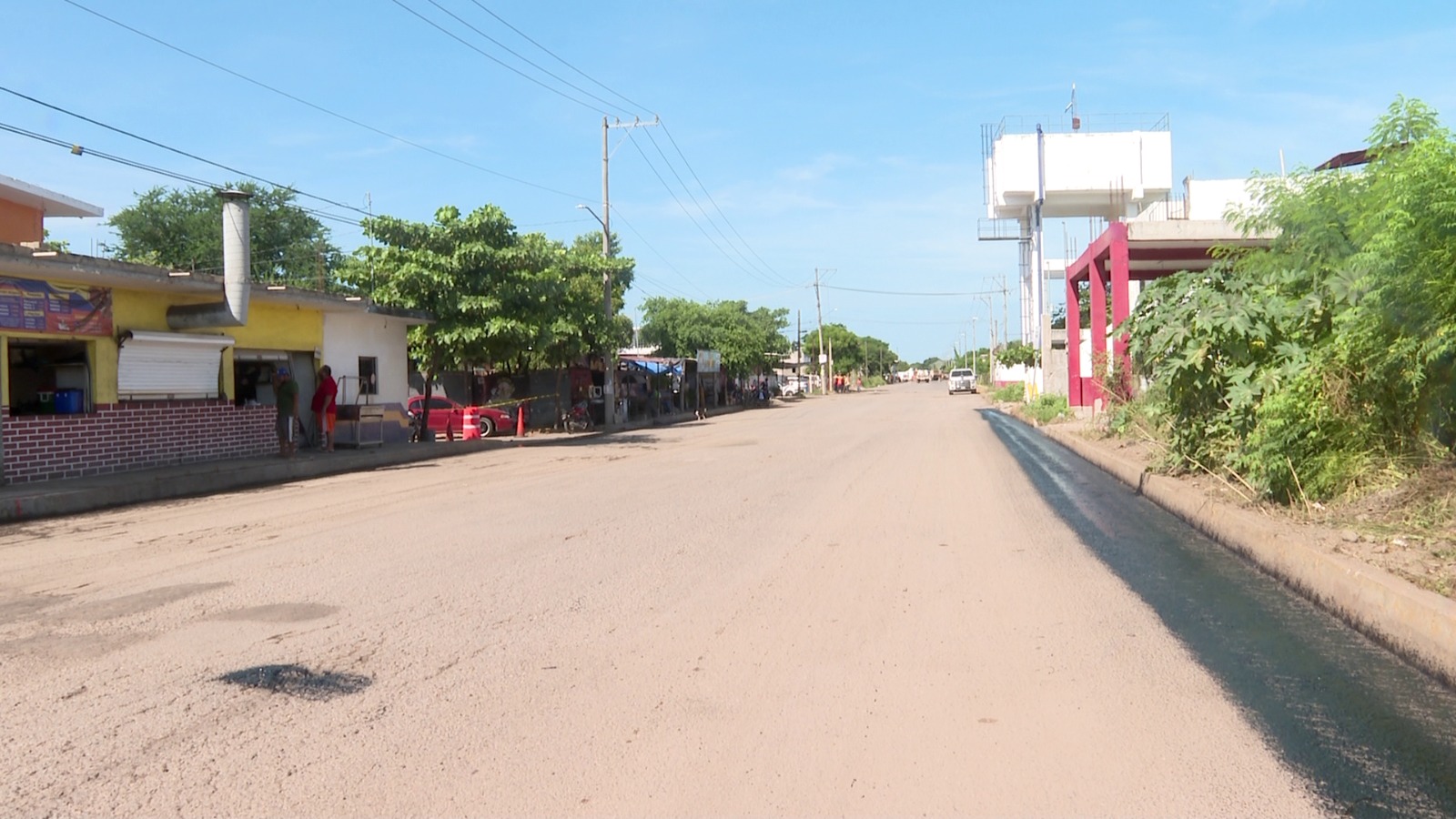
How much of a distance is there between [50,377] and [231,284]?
3151mm

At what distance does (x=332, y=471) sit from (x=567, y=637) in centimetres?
1476

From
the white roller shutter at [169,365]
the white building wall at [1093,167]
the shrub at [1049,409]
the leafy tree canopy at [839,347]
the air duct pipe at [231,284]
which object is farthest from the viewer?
the leafy tree canopy at [839,347]

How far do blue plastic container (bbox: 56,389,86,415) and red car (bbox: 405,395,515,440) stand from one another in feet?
40.4

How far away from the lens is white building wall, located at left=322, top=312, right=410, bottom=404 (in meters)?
23.2

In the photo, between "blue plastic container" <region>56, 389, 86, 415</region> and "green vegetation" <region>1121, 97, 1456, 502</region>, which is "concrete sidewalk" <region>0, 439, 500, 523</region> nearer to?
"blue plastic container" <region>56, 389, 86, 415</region>

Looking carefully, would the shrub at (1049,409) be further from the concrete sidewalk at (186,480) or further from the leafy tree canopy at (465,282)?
the concrete sidewalk at (186,480)

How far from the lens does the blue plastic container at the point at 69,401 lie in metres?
16.7

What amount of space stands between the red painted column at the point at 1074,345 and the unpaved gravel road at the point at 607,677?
23.5 metres

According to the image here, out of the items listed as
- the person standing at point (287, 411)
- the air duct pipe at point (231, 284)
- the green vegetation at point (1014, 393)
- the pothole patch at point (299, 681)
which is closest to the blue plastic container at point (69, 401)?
the air duct pipe at point (231, 284)

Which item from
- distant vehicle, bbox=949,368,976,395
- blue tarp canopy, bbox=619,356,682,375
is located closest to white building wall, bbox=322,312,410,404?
blue tarp canopy, bbox=619,356,682,375

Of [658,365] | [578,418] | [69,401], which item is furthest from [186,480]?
[658,365]

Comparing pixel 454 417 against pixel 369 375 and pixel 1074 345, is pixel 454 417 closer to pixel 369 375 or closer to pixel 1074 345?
pixel 369 375

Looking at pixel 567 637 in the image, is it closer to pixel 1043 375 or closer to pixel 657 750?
pixel 657 750

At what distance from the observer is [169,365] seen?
18.1 metres
